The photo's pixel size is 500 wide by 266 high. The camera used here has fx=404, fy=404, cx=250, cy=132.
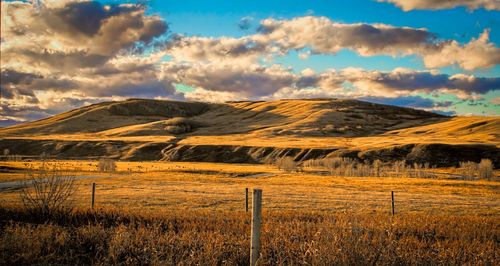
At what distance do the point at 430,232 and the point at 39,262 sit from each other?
1321cm

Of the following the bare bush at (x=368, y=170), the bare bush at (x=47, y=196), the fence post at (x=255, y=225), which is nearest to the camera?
the fence post at (x=255, y=225)

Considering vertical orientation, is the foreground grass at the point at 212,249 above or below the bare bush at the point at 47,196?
below

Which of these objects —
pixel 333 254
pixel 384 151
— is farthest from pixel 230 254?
pixel 384 151

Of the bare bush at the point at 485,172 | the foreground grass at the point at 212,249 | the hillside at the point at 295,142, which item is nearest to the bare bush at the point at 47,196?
the foreground grass at the point at 212,249

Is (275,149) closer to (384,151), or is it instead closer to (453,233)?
(384,151)

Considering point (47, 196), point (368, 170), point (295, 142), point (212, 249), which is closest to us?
point (212, 249)

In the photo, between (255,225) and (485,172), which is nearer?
(255,225)

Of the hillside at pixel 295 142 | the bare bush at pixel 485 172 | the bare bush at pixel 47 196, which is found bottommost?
the bare bush at pixel 485 172

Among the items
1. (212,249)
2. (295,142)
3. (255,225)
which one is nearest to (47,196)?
(212,249)

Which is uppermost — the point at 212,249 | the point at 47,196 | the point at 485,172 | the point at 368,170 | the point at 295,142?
the point at 295,142

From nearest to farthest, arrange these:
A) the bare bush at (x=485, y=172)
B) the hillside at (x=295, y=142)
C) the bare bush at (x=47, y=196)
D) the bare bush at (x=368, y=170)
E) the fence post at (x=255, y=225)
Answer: the fence post at (x=255, y=225) < the bare bush at (x=47, y=196) < the bare bush at (x=485, y=172) < the bare bush at (x=368, y=170) < the hillside at (x=295, y=142)

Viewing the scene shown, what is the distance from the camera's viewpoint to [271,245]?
454 inches

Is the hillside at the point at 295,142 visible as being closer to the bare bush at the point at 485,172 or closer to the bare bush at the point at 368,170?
the bare bush at the point at 368,170

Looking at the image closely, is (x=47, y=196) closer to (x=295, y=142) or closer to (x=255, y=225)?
(x=255, y=225)
